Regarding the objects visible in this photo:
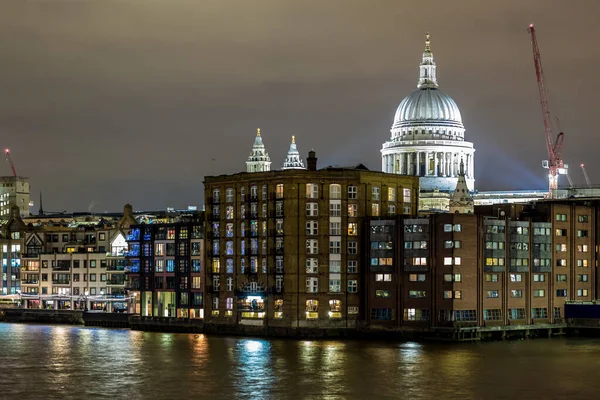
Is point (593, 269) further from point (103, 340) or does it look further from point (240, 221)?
point (103, 340)

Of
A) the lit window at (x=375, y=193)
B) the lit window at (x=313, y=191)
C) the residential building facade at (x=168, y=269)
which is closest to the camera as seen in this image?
the lit window at (x=313, y=191)

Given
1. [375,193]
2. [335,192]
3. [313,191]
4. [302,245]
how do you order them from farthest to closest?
[375,193]
[335,192]
[313,191]
[302,245]

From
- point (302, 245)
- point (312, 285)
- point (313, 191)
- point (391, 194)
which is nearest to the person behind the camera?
point (312, 285)

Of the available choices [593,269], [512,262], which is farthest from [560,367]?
[593,269]

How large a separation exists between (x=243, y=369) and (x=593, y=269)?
60.2 m

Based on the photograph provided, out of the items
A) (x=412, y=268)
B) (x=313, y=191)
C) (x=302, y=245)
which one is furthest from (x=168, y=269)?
(x=412, y=268)

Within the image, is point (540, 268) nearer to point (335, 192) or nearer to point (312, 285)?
point (335, 192)

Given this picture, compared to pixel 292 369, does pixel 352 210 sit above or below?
above

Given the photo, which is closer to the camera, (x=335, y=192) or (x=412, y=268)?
(x=412, y=268)

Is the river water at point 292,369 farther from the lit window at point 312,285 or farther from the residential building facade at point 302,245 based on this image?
the lit window at point 312,285

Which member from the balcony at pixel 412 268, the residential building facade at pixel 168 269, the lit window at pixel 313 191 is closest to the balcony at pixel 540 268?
the balcony at pixel 412 268

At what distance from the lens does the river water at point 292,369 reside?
10638cm

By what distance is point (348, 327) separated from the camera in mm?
151375

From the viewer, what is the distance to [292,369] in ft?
391
